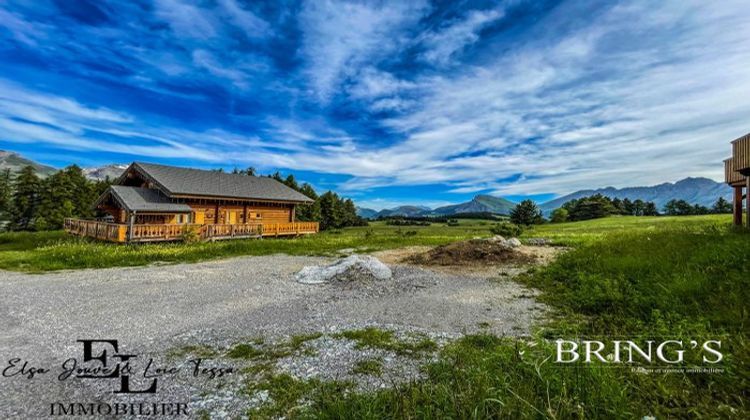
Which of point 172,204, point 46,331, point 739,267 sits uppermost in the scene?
point 172,204

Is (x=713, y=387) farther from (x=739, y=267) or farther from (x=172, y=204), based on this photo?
(x=172, y=204)

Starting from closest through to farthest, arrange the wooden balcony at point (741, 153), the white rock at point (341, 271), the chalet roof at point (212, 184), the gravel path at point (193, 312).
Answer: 1. the gravel path at point (193, 312)
2. the white rock at point (341, 271)
3. the wooden balcony at point (741, 153)
4. the chalet roof at point (212, 184)

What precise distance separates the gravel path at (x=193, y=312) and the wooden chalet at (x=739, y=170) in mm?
11378

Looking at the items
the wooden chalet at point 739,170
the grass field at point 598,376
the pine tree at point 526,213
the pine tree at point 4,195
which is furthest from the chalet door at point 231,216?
the pine tree at point 4,195

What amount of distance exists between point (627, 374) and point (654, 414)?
0.73 m

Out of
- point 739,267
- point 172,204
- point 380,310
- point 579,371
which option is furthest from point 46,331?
point 172,204

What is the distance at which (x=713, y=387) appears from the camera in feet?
10.2

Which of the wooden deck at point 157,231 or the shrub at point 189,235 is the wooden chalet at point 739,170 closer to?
the shrub at point 189,235

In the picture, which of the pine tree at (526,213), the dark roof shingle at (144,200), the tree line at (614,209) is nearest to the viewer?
the dark roof shingle at (144,200)

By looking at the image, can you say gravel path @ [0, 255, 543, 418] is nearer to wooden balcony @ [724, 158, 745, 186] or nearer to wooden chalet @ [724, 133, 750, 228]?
wooden chalet @ [724, 133, 750, 228]

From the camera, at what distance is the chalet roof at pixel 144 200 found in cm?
2134

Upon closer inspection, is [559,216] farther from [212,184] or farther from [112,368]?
[112,368]

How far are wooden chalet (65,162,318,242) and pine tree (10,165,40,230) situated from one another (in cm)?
2735

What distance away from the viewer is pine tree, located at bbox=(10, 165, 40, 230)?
136ft
